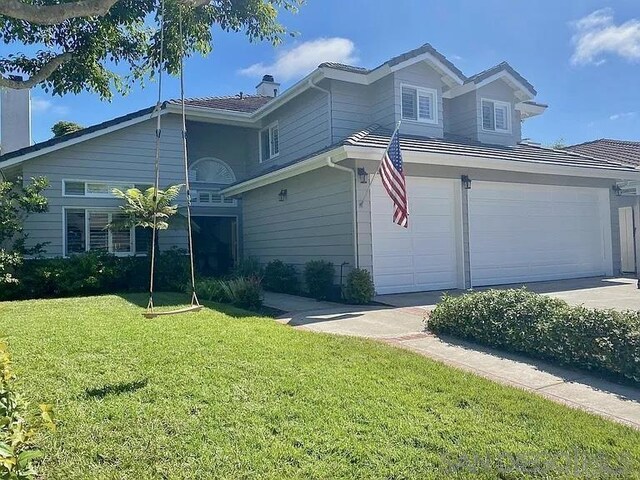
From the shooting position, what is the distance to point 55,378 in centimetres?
474

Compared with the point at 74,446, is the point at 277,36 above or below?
above

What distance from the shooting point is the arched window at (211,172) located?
1628 cm

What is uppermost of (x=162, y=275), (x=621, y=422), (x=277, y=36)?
(x=277, y=36)

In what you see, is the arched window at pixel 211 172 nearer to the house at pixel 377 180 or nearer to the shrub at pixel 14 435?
the house at pixel 377 180

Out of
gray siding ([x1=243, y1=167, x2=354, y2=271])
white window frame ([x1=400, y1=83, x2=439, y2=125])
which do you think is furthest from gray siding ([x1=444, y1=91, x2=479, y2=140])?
gray siding ([x1=243, y1=167, x2=354, y2=271])

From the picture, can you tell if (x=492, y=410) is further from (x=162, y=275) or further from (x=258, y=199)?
(x=258, y=199)

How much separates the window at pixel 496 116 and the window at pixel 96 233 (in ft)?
37.2

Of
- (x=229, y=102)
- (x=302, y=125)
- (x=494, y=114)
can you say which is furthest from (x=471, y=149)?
(x=229, y=102)

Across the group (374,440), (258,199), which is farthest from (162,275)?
(374,440)

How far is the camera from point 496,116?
583 inches

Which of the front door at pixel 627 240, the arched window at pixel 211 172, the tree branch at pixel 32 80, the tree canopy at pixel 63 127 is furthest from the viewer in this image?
the tree canopy at pixel 63 127

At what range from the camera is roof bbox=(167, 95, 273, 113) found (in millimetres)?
16123

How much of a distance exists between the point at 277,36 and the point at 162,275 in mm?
7926

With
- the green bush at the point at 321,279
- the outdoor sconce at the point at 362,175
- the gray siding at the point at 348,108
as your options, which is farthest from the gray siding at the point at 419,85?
the green bush at the point at 321,279
